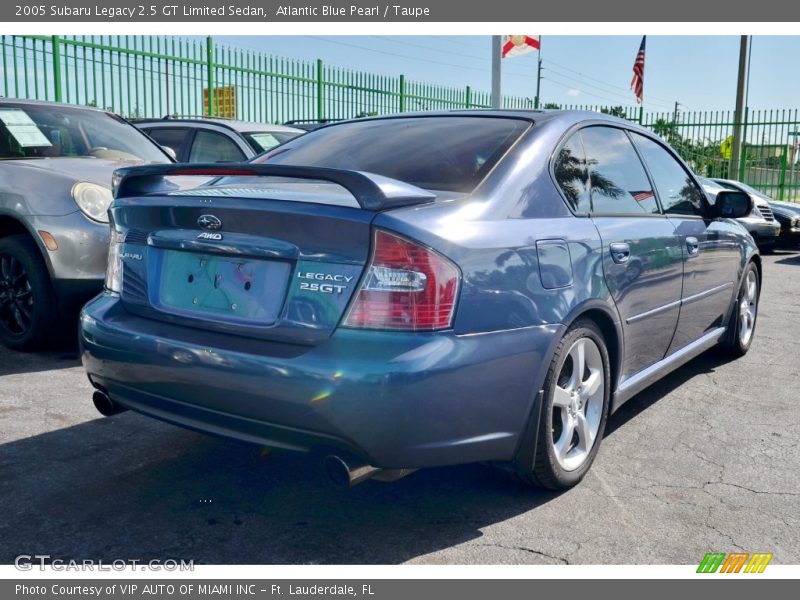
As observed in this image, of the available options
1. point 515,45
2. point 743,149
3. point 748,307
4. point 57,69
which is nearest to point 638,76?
point 743,149

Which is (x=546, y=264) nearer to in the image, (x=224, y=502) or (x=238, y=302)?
(x=238, y=302)

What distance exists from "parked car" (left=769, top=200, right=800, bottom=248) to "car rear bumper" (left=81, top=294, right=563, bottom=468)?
11272 millimetres

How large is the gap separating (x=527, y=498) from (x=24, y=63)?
9762 mm

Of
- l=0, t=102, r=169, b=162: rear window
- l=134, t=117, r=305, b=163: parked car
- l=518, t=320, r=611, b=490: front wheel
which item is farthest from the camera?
l=134, t=117, r=305, b=163: parked car

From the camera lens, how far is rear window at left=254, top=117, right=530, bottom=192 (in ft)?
10.1

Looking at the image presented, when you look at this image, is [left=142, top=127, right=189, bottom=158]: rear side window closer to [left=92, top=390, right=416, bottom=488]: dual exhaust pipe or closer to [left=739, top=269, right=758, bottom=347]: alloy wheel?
[left=739, top=269, right=758, bottom=347]: alloy wheel

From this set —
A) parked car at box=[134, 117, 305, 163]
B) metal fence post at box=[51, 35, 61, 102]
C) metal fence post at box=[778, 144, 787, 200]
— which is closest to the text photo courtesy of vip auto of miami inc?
parked car at box=[134, 117, 305, 163]

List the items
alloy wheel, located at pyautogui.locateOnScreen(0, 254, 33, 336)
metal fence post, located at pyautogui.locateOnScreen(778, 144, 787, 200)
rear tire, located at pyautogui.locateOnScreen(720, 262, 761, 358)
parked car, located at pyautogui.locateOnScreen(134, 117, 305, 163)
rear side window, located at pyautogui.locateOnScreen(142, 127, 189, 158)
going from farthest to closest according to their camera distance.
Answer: metal fence post, located at pyautogui.locateOnScreen(778, 144, 787, 200), rear side window, located at pyautogui.locateOnScreen(142, 127, 189, 158), parked car, located at pyautogui.locateOnScreen(134, 117, 305, 163), rear tire, located at pyautogui.locateOnScreen(720, 262, 761, 358), alloy wheel, located at pyautogui.locateOnScreen(0, 254, 33, 336)

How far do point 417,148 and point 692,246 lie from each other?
1.75 metres

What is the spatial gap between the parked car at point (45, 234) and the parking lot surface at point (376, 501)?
99 cm

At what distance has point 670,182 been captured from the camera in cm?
438

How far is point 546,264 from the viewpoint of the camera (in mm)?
2896

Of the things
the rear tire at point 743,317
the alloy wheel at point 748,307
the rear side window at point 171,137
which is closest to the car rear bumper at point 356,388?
the rear tire at point 743,317
